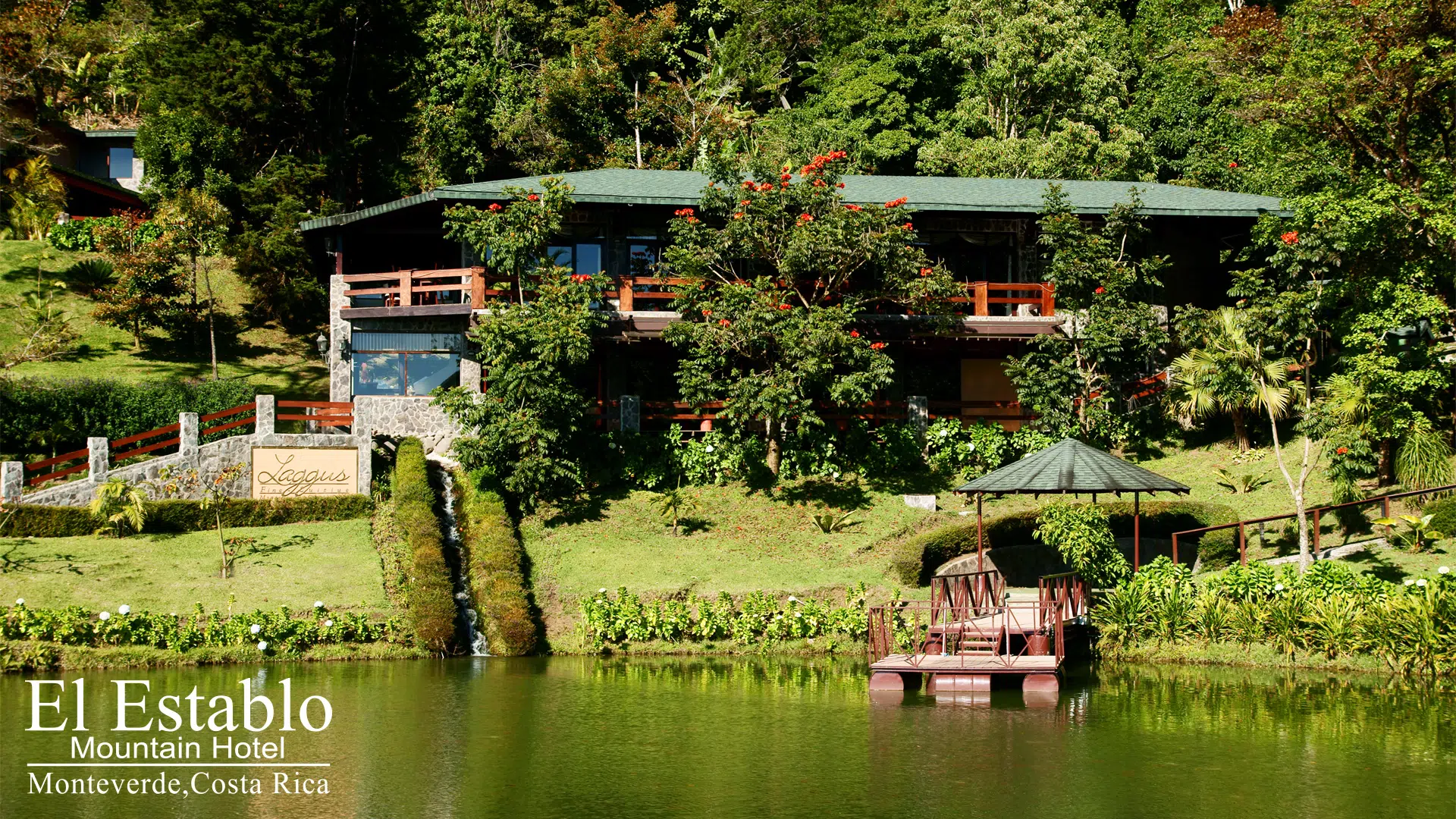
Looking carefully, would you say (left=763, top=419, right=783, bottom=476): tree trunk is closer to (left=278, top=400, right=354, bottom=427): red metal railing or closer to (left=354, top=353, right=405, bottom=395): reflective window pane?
(left=354, top=353, right=405, bottom=395): reflective window pane

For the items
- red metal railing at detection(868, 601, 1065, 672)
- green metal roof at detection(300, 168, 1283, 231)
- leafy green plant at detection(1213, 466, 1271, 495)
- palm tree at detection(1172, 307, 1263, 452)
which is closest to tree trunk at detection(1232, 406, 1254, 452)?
palm tree at detection(1172, 307, 1263, 452)

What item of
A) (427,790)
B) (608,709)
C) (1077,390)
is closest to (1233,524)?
(1077,390)

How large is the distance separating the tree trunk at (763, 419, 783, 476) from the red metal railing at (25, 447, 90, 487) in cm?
1570

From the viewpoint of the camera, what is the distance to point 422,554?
87.2 ft

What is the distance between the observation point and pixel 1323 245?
1260 inches

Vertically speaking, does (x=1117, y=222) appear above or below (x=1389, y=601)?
above

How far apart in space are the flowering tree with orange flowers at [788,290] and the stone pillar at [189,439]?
11311mm

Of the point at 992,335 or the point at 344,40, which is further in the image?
the point at 344,40

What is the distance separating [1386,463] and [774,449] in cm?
1381

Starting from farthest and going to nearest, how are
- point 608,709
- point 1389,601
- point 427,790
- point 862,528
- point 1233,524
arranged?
point 862,528 → point 1233,524 → point 1389,601 → point 608,709 → point 427,790

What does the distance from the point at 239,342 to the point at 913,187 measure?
79.0ft

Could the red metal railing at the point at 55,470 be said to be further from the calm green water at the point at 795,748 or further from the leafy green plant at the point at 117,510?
the calm green water at the point at 795,748

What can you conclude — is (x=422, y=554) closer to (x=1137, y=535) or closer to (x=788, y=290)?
(x=788, y=290)

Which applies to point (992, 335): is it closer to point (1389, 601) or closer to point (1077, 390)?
point (1077, 390)
